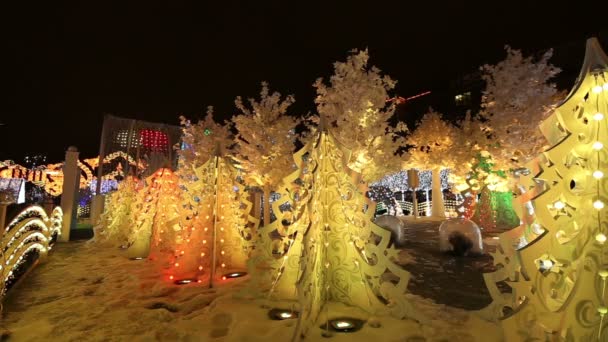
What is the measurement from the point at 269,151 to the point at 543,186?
1414cm

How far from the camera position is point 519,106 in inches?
557

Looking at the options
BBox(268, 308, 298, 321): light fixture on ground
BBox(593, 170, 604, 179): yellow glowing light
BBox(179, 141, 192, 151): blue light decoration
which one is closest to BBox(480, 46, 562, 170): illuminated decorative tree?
BBox(593, 170, 604, 179): yellow glowing light

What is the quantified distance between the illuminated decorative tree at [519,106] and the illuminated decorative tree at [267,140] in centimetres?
1050

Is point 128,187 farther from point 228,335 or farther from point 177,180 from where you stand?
point 228,335

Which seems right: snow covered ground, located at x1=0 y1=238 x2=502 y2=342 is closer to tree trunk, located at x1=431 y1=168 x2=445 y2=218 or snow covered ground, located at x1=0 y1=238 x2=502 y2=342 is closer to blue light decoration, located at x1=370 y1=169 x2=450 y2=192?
tree trunk, located at x1=431 y1=168 x2=445 y2=218

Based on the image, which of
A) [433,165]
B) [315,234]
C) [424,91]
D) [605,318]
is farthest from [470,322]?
[424,91]

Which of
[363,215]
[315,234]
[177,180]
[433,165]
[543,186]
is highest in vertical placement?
[433,165]

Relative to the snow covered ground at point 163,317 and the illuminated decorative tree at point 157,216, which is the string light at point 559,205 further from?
the illuminated decorative tree at point 157,216

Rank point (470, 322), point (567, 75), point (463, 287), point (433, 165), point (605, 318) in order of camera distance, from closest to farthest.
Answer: point (605, 318), point (470, 322), point (463, 287), point (433, 165), point (567, 75)

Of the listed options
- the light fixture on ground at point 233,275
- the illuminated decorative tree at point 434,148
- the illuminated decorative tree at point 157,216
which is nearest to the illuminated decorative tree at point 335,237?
the light fixture on ground at point 233,275

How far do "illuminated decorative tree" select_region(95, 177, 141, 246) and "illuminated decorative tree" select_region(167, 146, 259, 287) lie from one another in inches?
195

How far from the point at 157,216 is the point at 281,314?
18.7ft

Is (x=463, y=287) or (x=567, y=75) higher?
(x=567, y=75)

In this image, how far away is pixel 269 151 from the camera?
17.2 metres
